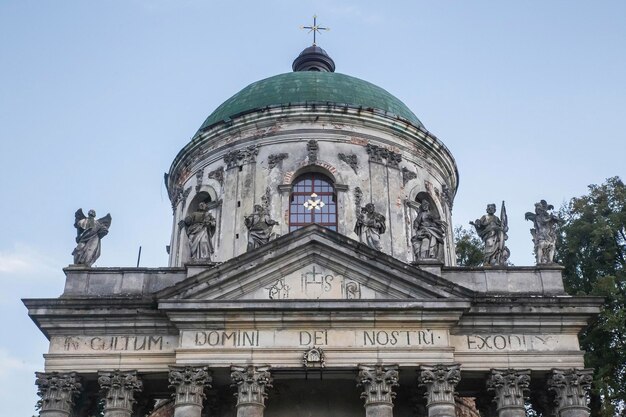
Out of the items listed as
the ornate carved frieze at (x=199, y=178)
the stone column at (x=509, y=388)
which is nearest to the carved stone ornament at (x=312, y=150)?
the ornate carved frieze at (x=199, y=178)

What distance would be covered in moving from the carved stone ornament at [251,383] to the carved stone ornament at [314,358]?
93 cm

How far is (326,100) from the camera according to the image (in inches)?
1152

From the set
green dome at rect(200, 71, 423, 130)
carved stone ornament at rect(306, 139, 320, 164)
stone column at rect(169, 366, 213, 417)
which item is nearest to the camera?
stone column at rect(169, 366, 213, 417)

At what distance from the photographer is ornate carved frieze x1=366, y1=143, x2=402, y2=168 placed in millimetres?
28062

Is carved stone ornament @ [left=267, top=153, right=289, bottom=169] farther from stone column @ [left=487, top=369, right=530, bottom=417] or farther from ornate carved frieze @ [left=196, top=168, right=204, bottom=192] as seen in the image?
stone column @ [left=487, top=369, right=530, bottom=417]

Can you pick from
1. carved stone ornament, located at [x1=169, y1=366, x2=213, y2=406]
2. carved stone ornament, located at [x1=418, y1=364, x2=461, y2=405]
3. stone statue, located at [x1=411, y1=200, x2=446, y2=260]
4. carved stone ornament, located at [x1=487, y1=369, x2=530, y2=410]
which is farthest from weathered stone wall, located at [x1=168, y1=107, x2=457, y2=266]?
carved stone ornament, located at [x1=169, y1=366, x2=213, y2=406]

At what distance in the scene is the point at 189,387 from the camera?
1948cm

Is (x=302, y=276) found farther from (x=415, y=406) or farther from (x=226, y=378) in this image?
(x=415, y=406)

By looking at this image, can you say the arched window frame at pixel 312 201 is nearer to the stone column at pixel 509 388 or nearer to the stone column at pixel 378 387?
the stone column at pixel 378 387

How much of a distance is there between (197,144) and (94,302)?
1017cm

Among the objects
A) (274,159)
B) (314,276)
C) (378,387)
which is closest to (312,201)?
(274,159)

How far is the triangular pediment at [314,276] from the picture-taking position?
66.8ft

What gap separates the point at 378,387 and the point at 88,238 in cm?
884

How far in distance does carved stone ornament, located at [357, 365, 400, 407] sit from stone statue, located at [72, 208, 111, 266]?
26.2 feet
